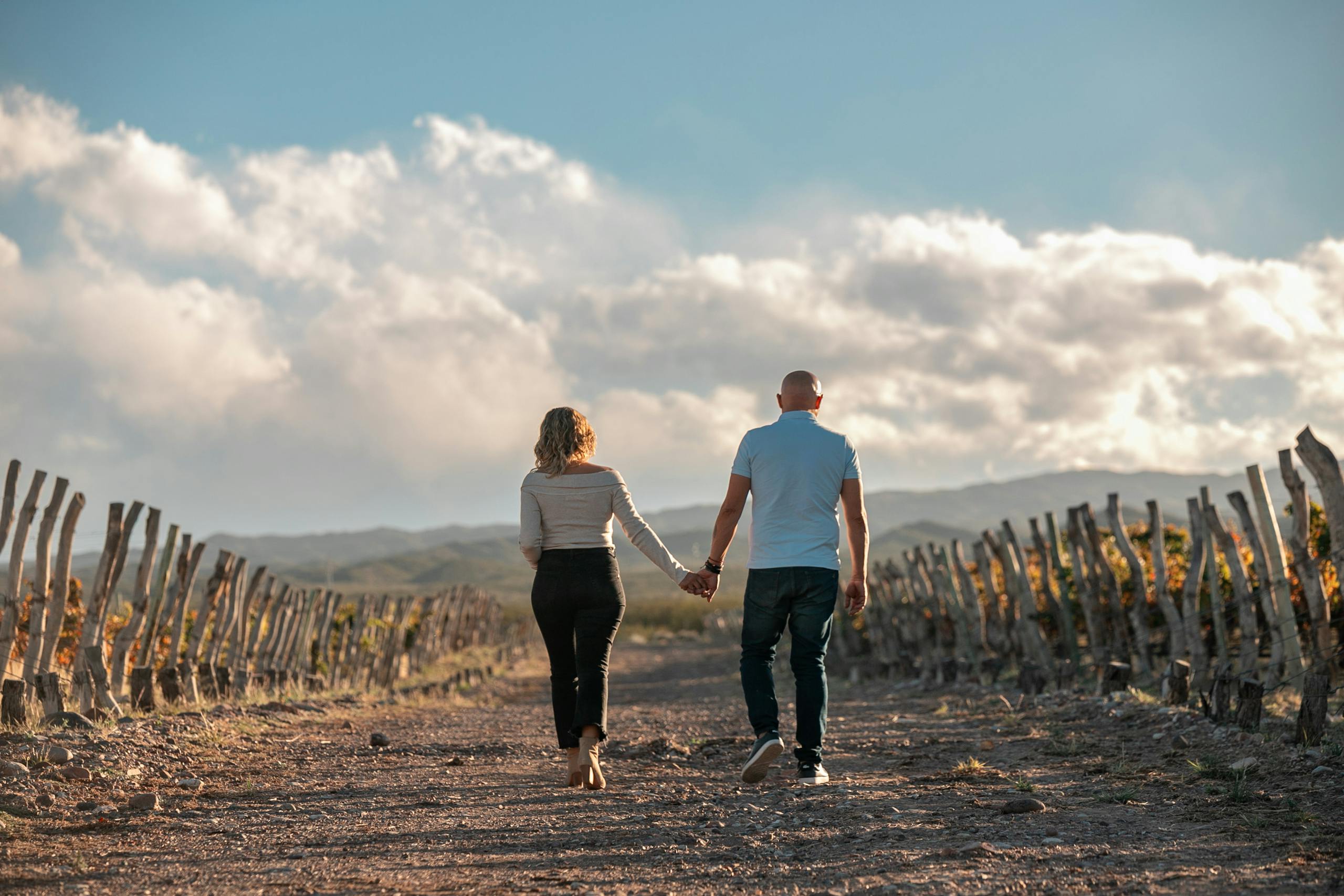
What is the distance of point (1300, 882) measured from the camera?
10.6ft

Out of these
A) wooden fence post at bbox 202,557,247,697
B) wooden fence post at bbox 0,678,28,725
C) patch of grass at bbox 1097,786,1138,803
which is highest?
wooden fence post at bbox 202,557,247,697

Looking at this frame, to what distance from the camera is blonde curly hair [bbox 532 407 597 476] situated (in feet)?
17.7

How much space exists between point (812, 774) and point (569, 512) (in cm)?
178

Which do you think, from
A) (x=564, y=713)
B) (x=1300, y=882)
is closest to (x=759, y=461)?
(x=564, y=713)

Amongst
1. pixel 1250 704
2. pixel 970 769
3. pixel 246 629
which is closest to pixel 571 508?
pixel 970 769

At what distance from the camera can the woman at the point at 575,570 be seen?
5273 millimetres

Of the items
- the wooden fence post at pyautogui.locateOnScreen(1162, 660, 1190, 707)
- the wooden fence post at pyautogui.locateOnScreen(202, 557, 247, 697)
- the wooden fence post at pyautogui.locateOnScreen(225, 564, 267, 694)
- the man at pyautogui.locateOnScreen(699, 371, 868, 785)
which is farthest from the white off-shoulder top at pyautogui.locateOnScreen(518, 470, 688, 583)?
the wooden fence post at pyautogui.locateOnScreen(225, 564, 267, 694)

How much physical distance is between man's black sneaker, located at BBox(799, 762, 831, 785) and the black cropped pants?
39.8 inches

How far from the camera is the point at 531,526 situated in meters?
5.30

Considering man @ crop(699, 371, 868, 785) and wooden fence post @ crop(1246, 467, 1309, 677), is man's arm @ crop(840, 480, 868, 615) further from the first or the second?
wooden fence post @ crop(1246, 467, 1309, 677)

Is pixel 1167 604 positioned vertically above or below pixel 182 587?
below

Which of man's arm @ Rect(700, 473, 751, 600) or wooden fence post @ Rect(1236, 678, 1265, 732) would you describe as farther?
wooden fence post @ Rect(1236, 678, 1265, 732)

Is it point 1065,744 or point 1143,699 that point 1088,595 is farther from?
point 1065,744

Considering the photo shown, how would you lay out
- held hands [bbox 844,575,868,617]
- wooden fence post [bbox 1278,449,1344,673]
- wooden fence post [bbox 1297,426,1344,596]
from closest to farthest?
1. held hands [bbox 844,575,868,617]
2. wooden fence post [bbox 1297,426,1344,596]
3. wooden fence post [bbox 1278,449,1344,673]
